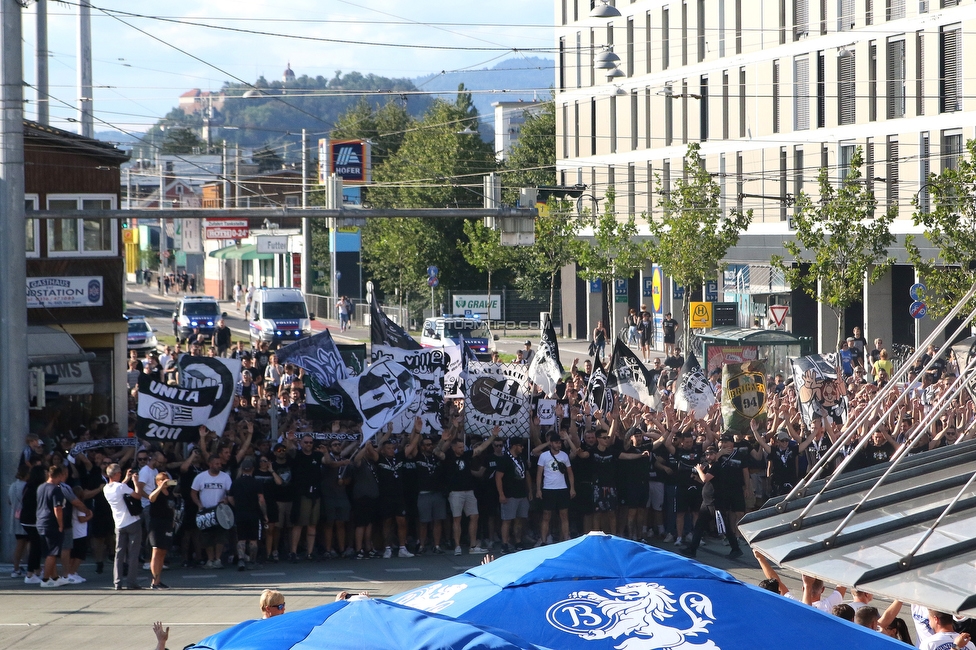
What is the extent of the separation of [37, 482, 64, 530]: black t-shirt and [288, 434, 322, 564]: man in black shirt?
3.00 meters

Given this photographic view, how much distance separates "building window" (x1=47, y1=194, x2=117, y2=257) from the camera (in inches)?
949

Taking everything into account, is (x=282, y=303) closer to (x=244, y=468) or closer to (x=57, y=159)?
(x=57, y=159)

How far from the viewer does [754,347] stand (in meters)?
29.6

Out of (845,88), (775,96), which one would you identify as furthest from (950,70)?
(775,96)

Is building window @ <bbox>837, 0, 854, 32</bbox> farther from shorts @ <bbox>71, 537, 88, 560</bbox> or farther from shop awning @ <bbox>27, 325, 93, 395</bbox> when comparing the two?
shorts @ <bbox>71, 537, 88, 560</bbox>

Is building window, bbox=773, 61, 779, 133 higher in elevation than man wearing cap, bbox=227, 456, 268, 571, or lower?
higher

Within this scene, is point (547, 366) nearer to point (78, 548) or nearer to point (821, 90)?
point (78, 548)

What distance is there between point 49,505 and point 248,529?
2539 mm

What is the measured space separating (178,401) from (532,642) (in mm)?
11689

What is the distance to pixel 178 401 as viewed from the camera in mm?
17172

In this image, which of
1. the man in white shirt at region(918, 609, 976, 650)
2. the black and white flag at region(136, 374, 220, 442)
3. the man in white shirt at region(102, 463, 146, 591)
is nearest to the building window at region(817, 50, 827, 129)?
the black and white flag at region(136, 374, 220, 442)

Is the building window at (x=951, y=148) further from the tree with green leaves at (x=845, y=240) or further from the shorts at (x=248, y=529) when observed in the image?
the shorts at (x=248, y=529)

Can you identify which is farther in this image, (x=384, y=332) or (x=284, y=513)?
(x=384, y=332)

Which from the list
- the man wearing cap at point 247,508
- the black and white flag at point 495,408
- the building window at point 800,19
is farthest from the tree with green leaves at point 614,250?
the man wearing cap at point 247,508
